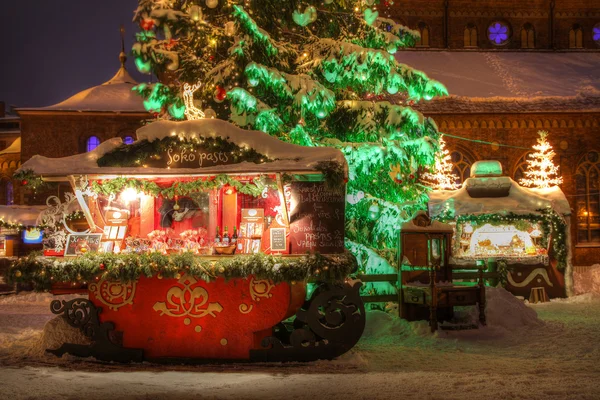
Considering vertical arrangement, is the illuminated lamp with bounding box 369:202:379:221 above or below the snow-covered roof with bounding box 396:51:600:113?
below

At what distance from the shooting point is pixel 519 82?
30.0 m

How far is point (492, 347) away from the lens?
424 inches

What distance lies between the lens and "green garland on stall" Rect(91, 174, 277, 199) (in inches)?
380

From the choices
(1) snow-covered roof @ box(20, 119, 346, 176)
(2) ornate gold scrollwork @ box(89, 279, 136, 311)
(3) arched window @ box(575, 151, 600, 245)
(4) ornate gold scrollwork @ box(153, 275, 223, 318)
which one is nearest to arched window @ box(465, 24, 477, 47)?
(3) arched window @ box(575, 151, 600, 245)

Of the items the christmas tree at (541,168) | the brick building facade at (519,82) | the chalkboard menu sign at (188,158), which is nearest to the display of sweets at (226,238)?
the chalkboard menu sign at (188,158)

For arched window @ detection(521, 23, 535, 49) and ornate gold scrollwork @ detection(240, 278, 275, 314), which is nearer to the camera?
ornate gold scrollwork @ detection(240, 278, 275, 314)

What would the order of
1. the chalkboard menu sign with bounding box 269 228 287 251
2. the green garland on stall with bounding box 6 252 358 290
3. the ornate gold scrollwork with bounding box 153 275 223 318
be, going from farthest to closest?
the chalkboard menu sign with bounding box 269 228 287 251 → the ornate gold scrollwork with bounding box 153 275 223 318 → the green garland on stall with bounding box 6 252 358 290

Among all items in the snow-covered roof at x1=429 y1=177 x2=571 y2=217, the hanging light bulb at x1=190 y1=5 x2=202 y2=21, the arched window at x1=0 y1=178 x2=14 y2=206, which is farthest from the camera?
the arched window at x1=0 y1=178 x2=14 y2=206

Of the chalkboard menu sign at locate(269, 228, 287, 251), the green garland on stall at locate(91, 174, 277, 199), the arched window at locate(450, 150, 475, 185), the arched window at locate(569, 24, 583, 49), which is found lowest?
the chalkboard menu sign at locate(269, 228, 287, 251)

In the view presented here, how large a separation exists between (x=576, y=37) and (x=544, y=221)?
1879 cm

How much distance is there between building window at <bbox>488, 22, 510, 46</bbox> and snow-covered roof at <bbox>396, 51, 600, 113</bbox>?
79cm

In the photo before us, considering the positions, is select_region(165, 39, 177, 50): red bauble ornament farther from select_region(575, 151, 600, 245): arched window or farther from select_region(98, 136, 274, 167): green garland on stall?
select_region(575, 151, 600, 245): arched window

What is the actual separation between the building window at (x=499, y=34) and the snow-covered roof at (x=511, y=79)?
0.79 m

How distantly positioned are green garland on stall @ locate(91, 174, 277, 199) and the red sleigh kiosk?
0.06ft
